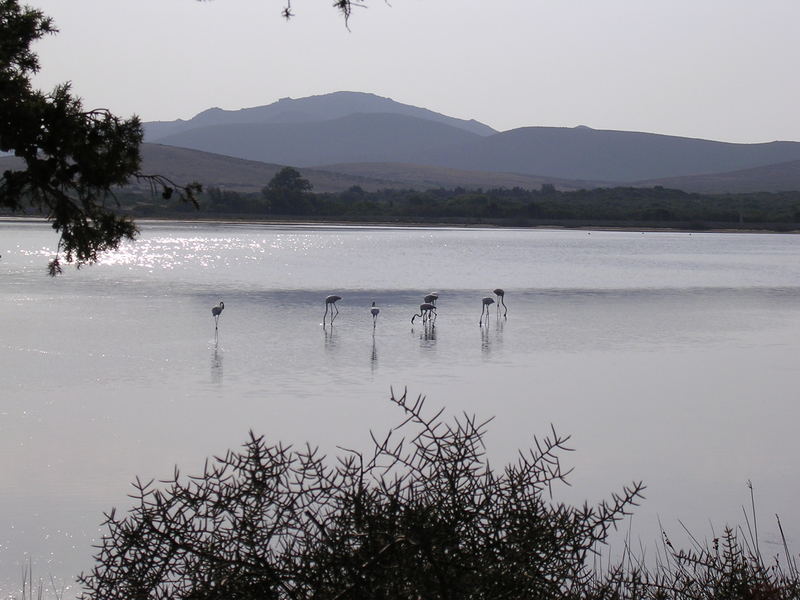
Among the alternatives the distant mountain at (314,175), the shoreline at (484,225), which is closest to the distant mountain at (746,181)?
the distant mountain at (314,175)

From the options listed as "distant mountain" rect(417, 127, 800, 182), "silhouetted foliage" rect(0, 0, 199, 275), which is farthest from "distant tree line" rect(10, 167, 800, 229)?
"distant mountain" rect(417, 127, 800, 182)

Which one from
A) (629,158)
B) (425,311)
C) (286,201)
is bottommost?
(425,311)

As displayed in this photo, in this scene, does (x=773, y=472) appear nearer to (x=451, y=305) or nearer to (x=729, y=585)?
(x=729, y=585)

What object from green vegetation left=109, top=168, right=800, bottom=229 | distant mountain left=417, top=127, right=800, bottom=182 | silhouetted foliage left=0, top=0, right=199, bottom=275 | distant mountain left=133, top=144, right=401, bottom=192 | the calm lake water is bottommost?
the calm lake water

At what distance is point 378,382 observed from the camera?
37.8 ft

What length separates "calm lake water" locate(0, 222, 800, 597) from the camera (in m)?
7.08

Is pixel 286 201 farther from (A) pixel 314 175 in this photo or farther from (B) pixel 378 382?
(B) pixel 378 382

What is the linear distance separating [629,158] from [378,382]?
602ft

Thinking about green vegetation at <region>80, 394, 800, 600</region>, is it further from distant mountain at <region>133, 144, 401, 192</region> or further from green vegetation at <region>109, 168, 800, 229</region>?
distant mountain at <region>133, 144, 401, 192</region>

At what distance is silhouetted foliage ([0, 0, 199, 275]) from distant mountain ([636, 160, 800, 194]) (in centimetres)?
12579

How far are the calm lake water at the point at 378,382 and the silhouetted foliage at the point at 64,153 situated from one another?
5.43 feet

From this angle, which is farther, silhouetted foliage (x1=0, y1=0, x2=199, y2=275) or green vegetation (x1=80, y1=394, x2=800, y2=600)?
silhouetted foliage (x1=0, y1=0, x2=199, y2=275)

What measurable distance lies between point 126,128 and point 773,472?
16.5ft

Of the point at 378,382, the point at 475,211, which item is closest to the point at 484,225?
the point at 475,211
